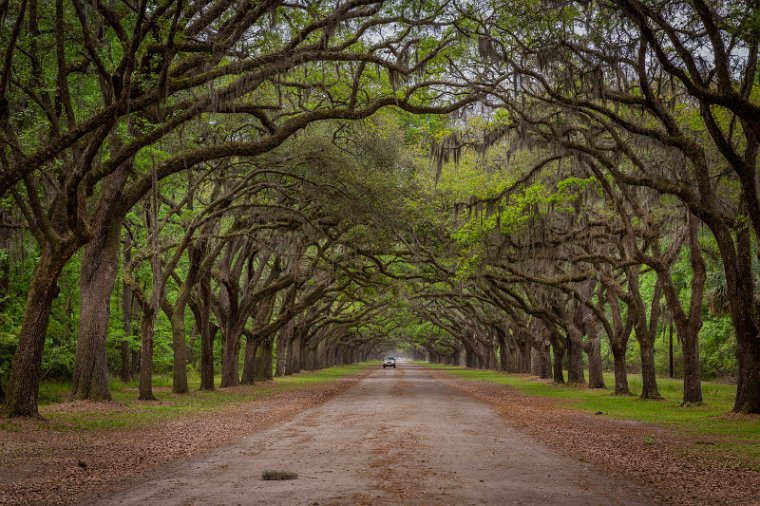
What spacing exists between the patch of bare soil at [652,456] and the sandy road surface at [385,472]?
1.45ft

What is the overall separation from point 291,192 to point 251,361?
1555 cm

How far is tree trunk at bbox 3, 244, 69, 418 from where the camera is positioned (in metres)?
14.1

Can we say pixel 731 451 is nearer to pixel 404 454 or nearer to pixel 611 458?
pixel 611 458

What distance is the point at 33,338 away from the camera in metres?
14.2

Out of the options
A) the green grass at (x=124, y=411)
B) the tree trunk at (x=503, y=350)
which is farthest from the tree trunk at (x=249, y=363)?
the tree trunk at (x=503, y=350)

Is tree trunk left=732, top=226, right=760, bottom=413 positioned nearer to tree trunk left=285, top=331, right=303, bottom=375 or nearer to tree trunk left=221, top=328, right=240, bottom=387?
tree trunk left=221, top=328, right=240, bottom=387

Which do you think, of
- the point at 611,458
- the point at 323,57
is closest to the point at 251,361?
the point at 323,57

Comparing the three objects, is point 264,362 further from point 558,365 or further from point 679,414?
point 679,414

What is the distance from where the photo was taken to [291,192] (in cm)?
2289

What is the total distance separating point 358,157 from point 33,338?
11024 mm

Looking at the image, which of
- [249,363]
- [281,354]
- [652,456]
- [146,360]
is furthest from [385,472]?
[281,354]

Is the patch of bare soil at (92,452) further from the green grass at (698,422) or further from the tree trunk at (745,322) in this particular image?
the tree trunk at (745,322)

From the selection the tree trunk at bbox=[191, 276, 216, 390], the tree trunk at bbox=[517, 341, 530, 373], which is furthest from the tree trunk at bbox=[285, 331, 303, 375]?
the tree trunk at bbox=[191, 276, 216, 390]

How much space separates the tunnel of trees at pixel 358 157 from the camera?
13289mm
